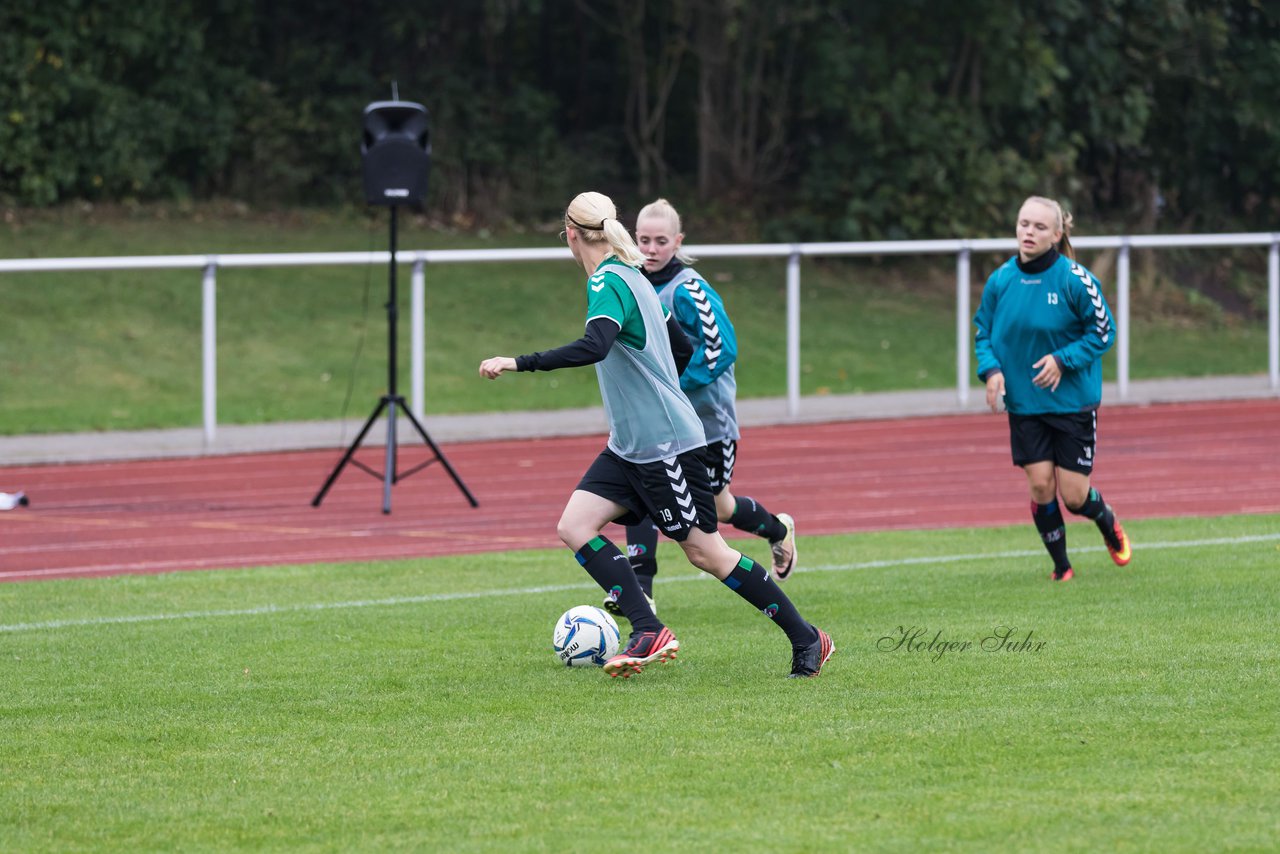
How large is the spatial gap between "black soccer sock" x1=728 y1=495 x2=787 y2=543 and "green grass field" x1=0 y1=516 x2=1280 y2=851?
393 millimetres

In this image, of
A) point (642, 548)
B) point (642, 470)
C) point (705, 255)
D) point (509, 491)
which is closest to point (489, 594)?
point (642, 548)

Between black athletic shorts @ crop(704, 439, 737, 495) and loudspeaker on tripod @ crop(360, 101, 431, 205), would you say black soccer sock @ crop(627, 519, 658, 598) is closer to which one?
black athletic shorts @ crop(704, 439, 737, 495)

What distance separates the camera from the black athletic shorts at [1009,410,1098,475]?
373 inches

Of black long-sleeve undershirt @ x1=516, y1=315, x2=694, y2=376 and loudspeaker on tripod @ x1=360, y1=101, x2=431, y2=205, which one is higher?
loudspeaker on tripod @ x1=360, y1=101, x2=431, y2=205

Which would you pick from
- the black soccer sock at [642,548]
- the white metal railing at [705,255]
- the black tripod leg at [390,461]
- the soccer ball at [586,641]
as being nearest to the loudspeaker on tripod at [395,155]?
the black tripod leg at [390,461]

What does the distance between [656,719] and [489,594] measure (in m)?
3.15

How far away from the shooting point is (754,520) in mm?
9133

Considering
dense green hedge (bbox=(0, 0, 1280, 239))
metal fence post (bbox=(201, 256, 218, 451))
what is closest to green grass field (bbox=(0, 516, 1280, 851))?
metal fence post (bbox=(201, 256, 218, 451))

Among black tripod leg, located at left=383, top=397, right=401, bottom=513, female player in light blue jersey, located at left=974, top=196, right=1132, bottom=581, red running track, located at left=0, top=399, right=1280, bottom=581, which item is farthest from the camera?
black tripod leg, located at left=383, top=397, right=401, bottom=513

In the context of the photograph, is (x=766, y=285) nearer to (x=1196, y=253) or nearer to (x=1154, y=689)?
(x=1196, y=253)

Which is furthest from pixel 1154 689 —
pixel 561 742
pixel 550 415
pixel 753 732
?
pixel 550 415

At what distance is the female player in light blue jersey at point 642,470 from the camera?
7051mm

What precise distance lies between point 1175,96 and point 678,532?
2302 cm

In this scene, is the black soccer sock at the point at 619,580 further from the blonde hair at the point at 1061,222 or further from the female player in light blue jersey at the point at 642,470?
the blonde hair at the point at 1061,222
